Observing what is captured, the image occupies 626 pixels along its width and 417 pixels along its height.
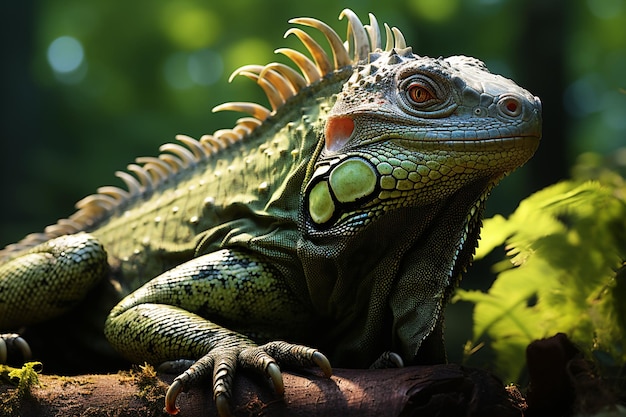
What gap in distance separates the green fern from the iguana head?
142 cm

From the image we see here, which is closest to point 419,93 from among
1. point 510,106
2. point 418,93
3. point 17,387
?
point 418,93

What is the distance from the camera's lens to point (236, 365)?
294 centimetres

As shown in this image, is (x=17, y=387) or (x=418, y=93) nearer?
(x=17, y=387)

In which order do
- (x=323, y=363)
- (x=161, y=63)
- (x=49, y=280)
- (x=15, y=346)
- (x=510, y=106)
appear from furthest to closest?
1. (x=161, y=63)
2. (x=49, y=280)
3. (x=15, y=346)
4. (x=510, y=106)
5. (x=323, y=363)

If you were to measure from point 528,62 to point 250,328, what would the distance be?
30.1 feet

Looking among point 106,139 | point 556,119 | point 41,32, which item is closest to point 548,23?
point 556,119

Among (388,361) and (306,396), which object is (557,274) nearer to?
(388,361)

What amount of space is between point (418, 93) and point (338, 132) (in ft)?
1.51

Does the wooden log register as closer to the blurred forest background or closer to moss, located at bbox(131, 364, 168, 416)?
moss, located at bbox(131, 364, 168, 416)

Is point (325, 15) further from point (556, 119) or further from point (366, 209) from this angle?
point (366, 209)

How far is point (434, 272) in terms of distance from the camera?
3291mm

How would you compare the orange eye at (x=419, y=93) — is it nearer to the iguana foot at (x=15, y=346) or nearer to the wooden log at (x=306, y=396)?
the wooden log at (x=306, y=396)

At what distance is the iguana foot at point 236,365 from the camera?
275 cm

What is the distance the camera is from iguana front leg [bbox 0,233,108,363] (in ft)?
12.9
